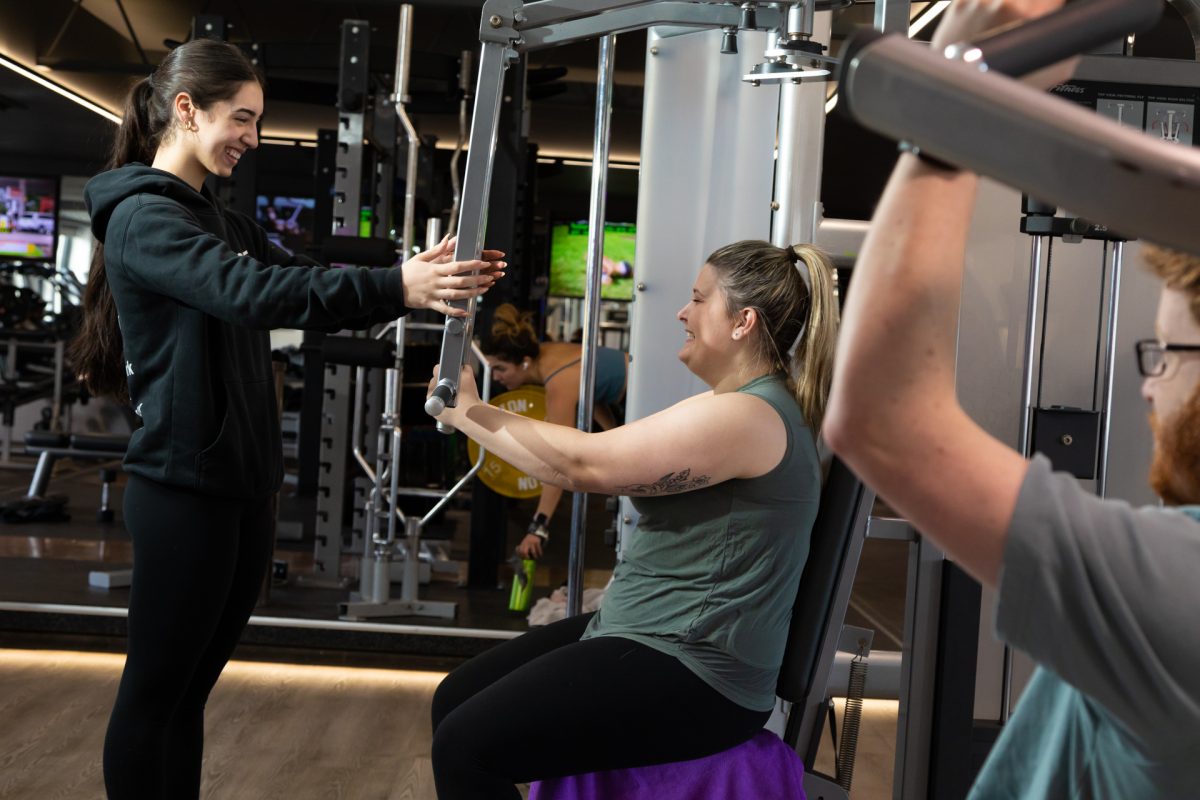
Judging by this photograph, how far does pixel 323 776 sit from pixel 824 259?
186 centimetres

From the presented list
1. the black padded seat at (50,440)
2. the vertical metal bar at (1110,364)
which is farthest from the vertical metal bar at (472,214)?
the black padded seat at (50,440)

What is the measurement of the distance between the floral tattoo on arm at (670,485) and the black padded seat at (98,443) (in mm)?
4674

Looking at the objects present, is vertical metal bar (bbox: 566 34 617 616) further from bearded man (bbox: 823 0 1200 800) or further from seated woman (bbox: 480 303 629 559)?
seated woman (bbox: 480 303 629 559)

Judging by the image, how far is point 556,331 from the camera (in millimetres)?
11656

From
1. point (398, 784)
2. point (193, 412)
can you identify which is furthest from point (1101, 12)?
point (398, 784)

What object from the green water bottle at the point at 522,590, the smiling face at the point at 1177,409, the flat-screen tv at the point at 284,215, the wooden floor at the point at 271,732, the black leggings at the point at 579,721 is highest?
the flat-screen tv at the point at 284,215

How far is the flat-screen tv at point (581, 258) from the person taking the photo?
10.7m

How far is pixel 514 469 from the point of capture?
4.39 meters

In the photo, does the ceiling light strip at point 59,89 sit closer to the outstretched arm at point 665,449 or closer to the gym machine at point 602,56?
the gym machine at point 602,56

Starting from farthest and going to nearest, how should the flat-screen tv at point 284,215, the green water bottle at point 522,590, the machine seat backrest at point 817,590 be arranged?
the flat-screen tv at point 284,215 < the green water bottle at point 522,590 < the machine seat backrest at point 817,590

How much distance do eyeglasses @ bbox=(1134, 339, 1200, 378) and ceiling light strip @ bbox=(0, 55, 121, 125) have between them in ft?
26.0

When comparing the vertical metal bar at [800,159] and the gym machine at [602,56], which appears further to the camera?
the vertical metal bar at [800,159]

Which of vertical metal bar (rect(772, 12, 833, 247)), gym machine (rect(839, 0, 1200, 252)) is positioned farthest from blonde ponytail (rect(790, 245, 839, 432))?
gym machine (rect(839, 0, 1200, 252))

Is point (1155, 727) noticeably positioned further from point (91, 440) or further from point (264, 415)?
point (91, 440)
